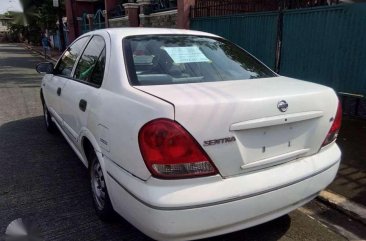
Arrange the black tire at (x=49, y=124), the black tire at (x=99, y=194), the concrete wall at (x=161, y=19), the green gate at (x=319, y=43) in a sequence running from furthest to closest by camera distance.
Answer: the concrete wall at (x=161, y=19)
the green gate at (x=319, y=43)
the black tire at (x=49, y=124)
the black tire at (x=99, y=194)

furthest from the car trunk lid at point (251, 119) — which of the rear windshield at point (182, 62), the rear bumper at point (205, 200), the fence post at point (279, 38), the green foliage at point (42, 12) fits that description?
the green foliage at point (42, 12)

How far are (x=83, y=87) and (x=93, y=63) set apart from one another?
240 mm

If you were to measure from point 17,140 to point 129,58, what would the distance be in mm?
3455

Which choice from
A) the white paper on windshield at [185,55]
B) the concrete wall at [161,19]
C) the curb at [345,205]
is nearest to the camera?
the white paper on windshield at [185,55]

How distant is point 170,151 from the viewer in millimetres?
2164

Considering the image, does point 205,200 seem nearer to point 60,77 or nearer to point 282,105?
point 282,105

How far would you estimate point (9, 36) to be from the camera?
2534 inches

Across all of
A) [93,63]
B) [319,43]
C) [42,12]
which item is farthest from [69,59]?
[42,12]

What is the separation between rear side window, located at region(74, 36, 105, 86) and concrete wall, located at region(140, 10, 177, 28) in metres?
8.99

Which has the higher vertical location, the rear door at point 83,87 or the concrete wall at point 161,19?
the concrete wall at point 161,19

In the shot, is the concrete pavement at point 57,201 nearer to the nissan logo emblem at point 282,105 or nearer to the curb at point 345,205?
the curb at point 345,205

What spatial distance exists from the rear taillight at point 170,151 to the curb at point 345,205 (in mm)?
1933

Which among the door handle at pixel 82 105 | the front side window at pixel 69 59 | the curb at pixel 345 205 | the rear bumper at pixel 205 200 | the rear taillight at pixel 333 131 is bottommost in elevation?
the curb at pixel 345 205

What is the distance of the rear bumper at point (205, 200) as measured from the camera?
7.03 feet
